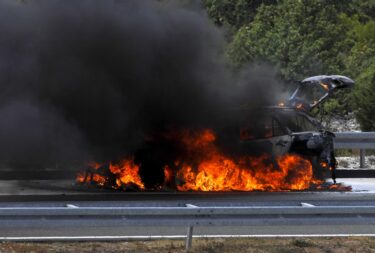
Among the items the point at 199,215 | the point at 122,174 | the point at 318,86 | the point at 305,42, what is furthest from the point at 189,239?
the point at 305,42

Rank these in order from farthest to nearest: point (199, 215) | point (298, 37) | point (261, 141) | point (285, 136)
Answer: point (298, 37) → point (285, 136) → point (261, 141) → point (199, 215)

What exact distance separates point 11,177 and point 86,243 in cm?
730

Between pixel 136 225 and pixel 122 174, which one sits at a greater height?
pixel 122 174

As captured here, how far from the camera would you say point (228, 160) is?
16.2 meters

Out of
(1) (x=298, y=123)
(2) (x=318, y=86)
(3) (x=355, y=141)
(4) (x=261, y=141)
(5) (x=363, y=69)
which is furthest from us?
(5) (x=363, y=69)

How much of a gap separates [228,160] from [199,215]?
6.44 metres

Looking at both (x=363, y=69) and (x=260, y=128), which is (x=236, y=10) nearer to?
(x=363, y=69)

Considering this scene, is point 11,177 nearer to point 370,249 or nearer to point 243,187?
point 243,187

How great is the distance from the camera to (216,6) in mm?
39750

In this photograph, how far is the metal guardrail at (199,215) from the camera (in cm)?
948

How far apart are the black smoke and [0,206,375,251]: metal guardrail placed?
661 cm

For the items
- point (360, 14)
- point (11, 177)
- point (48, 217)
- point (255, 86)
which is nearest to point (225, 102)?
point (255, 86)

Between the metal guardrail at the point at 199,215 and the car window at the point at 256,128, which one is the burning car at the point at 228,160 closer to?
the car window at the point at 256,128

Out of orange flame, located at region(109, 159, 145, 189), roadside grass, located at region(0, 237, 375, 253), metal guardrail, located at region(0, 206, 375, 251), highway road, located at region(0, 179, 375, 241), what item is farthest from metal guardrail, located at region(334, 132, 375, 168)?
metal guardrail, located at region(0, 206, 375, 251)
